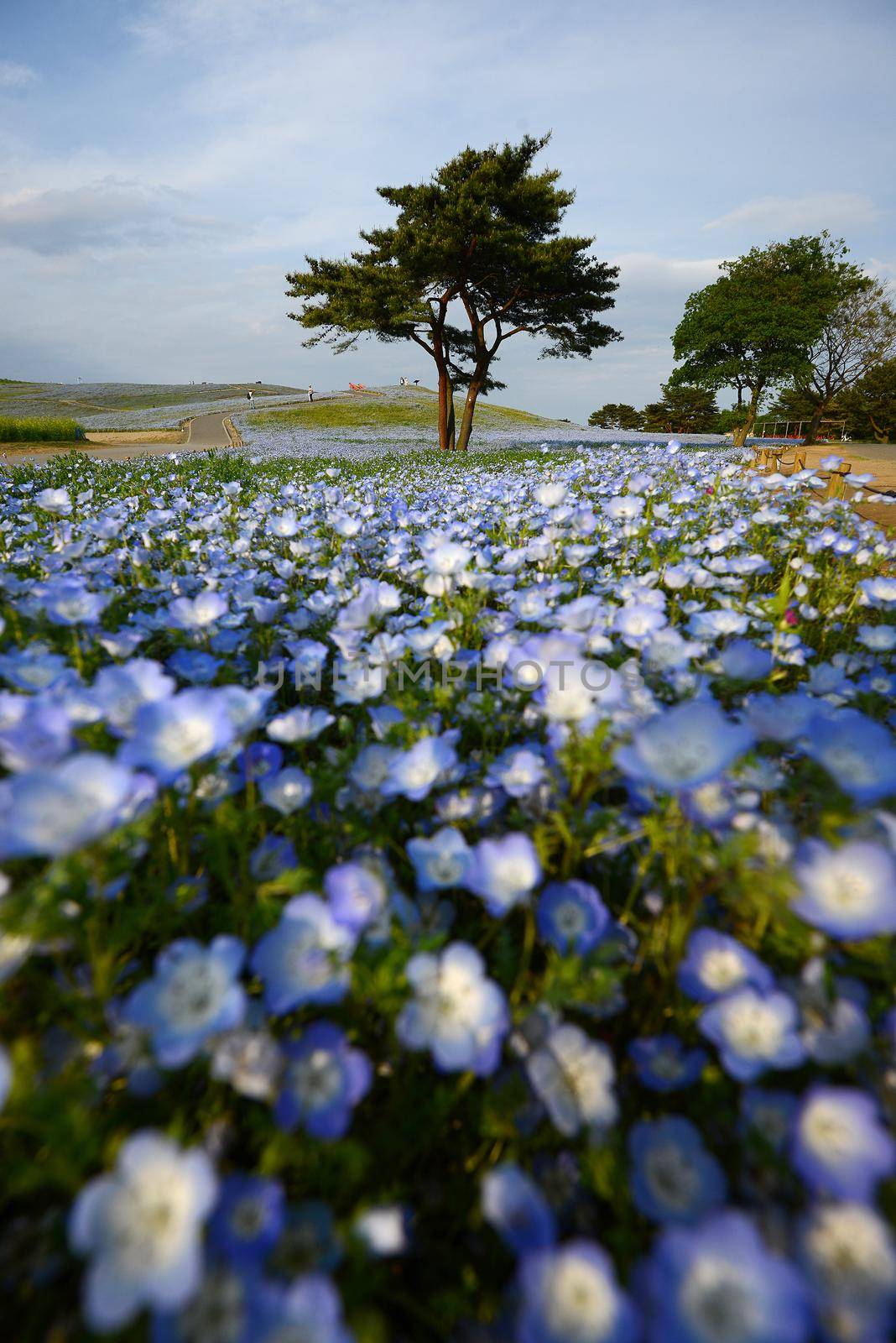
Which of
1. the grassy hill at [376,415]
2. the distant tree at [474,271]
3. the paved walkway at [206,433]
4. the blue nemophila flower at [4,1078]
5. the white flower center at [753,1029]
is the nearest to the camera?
the blue nemophila flower at [4,1078]

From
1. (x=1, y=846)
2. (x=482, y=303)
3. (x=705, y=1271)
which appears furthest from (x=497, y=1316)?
(x=482, y=303)

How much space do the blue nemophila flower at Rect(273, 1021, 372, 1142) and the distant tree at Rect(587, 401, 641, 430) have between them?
84865 mm

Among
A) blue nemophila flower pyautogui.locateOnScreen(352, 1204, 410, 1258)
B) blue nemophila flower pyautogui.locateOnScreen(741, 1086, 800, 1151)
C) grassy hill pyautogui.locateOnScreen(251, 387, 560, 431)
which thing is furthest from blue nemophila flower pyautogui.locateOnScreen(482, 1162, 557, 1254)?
grassy hill pyautogui.locateOnScreen(251, 387, 560, 431)

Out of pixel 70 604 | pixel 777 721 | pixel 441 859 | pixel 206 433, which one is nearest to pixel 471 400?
pixel 206 433

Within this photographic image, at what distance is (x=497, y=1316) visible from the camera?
2.64 ft

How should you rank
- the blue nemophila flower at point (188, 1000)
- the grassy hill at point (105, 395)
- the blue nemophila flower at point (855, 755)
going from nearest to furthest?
the blue nemophila flower at point (188, 1000) → the blue nemophila flower at point (855, 755) → the grassy hill at point (105, 395)

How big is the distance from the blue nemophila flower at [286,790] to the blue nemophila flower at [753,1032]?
0.96 meters

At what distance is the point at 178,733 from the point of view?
1210 millimetres

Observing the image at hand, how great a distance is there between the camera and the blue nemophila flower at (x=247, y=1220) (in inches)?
29.2

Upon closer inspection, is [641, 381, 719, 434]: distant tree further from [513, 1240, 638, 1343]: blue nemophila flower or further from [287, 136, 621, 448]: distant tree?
[513, 1240, 638, 1343]: blue nemophila flower

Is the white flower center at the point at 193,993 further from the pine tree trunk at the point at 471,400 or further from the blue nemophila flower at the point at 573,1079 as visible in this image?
the pine tree trunk at the point at 471,400

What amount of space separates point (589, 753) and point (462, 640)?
4.46 feet

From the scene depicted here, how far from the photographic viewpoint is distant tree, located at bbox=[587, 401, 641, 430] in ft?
255


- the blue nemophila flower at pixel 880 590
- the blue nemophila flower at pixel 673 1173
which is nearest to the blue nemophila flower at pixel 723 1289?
the blue nemophila flower at pixel 673 1173
